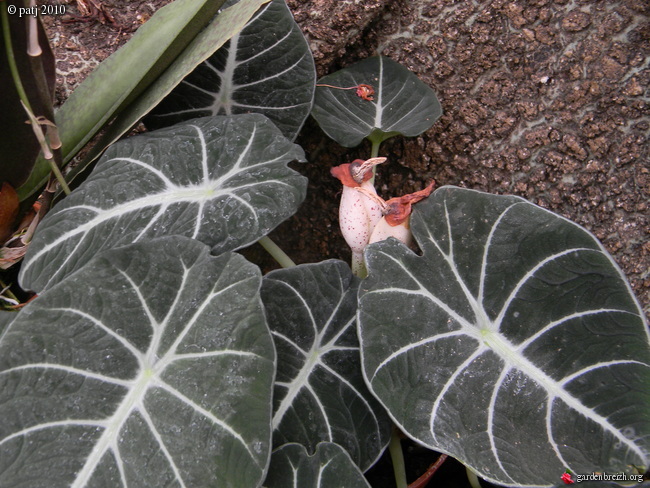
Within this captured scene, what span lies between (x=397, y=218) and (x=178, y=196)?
46 cm

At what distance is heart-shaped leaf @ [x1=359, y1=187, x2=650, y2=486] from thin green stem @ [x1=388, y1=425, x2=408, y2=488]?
0.88 feet

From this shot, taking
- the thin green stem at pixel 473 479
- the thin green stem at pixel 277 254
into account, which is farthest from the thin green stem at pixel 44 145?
the thin green stem at pixel 473 479

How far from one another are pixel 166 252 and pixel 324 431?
0.46 m

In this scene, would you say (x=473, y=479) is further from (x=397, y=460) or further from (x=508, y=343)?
(x=508, y=343)

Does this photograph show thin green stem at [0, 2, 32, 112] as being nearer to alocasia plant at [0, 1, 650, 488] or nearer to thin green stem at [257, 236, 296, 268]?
alocasia plant at [0, 1, 650, 488]

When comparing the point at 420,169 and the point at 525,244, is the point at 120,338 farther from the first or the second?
the point at 420,169

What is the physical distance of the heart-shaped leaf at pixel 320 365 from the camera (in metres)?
1.03

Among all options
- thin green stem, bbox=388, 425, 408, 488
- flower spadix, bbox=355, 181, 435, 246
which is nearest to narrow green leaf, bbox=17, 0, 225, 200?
flower spadix, bbox=355, 181, 435, 246

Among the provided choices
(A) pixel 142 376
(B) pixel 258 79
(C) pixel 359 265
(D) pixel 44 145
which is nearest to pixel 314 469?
(A) pixel 142 376

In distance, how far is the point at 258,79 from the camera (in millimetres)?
1391

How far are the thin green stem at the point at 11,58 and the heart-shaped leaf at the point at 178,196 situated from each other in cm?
19

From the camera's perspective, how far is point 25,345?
2.83 ft

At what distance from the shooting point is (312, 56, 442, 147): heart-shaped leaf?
129cm

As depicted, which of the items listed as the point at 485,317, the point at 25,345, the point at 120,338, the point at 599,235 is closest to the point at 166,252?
the point at 120,338
